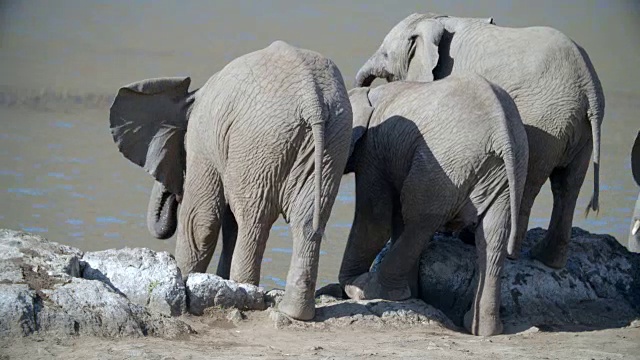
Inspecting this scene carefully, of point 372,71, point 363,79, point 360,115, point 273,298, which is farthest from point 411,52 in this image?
point 273,298

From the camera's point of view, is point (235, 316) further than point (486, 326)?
No

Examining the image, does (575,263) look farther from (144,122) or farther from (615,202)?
(615,202)

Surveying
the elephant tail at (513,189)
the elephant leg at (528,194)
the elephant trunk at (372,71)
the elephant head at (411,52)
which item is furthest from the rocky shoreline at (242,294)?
the elephant trunk at (372,71)

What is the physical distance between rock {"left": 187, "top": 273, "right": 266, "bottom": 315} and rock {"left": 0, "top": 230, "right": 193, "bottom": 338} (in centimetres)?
36

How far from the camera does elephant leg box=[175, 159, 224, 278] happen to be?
25.3 ft

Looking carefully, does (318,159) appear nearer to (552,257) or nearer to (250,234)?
(250,234)

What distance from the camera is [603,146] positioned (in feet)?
51.7

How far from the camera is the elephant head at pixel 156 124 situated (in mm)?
8148

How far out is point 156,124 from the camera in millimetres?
8266

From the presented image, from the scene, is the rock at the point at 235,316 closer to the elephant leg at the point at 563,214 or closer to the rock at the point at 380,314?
the rock at the point at 380,314

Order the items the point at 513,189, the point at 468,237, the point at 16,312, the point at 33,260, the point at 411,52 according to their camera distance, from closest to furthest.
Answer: the point at 16,312 < the point at 33,260 < the point at 513,189 < the point at 468,237 < the point at 411,52

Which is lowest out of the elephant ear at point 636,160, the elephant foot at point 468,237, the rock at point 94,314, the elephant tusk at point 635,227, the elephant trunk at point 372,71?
the elephant foot at point 468,237

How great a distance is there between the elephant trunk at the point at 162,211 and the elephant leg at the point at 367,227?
3.91ft

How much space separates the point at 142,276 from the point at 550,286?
290cm
